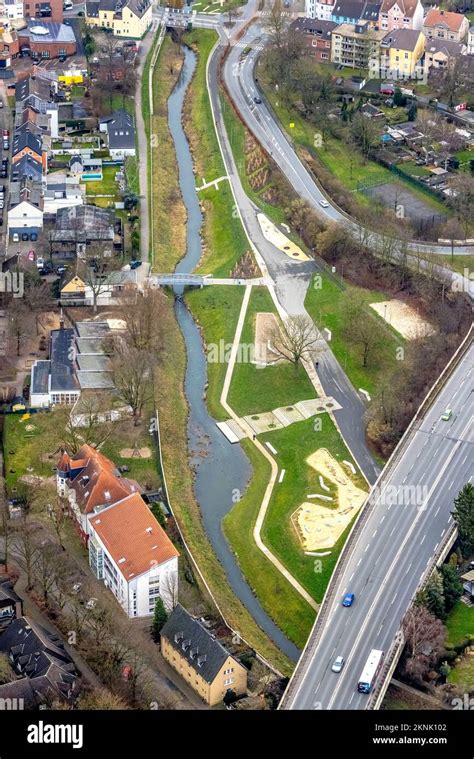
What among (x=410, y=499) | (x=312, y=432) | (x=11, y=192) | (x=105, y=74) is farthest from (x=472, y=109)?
(x=410, y=499)

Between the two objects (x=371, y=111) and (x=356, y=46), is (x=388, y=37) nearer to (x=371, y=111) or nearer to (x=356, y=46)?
(x=356, y=46)

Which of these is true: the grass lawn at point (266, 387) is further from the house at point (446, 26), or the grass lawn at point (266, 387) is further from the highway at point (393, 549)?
the house at point (446, 26)

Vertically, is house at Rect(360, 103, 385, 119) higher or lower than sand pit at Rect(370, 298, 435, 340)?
higher

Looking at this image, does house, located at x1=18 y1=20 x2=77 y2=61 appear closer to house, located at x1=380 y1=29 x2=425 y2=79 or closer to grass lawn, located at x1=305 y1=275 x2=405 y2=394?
house, located at x1=380 y1=29 x2=425 y2=79

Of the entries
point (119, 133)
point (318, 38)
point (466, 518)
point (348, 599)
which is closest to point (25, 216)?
point (119, 133)

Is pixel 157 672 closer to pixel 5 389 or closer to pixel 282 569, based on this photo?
pixel 282 569

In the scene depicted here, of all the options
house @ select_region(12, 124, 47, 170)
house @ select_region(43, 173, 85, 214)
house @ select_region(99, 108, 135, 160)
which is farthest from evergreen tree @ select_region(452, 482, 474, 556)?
house @ select_region(99, 108, 135, 160)
